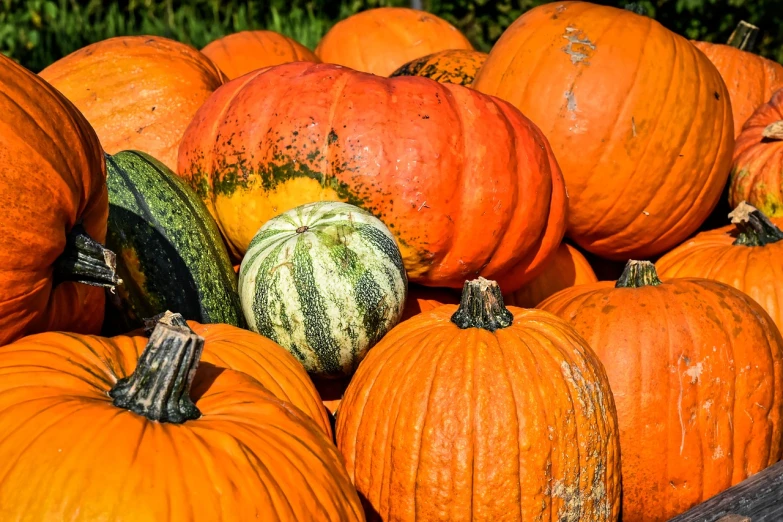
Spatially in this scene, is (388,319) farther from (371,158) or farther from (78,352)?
(78,352)

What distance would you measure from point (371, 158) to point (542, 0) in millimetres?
5981

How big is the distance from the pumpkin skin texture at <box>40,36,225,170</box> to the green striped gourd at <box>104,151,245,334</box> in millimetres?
461

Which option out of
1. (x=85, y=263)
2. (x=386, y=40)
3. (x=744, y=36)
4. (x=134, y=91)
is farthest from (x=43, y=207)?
(x=744, y=36)

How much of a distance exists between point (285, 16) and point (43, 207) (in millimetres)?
7035

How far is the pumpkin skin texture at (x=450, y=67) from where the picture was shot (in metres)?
3.95

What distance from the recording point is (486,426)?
2031 millimetres

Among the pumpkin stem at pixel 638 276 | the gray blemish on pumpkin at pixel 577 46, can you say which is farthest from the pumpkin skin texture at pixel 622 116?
the pumpkin stem at pixel 638 276

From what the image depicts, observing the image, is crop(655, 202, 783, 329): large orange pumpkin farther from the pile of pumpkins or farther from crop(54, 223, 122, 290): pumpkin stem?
crop(54, 223, 122, 290): pumpkin stem

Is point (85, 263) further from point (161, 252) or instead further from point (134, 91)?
point (134, 91)

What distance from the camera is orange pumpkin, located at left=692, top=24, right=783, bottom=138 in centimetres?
438

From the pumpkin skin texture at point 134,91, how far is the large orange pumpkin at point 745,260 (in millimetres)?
2055

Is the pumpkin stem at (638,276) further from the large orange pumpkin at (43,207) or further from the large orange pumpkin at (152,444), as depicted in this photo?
the large orange pumpkin at (43,207)

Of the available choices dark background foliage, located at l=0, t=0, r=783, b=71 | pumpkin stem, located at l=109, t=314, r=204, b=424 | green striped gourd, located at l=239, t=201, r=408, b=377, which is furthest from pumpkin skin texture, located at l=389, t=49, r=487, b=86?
dark background foliage, located at l=0, t=0, r=783, b=71

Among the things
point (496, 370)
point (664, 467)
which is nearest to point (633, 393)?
point (664, 467)
